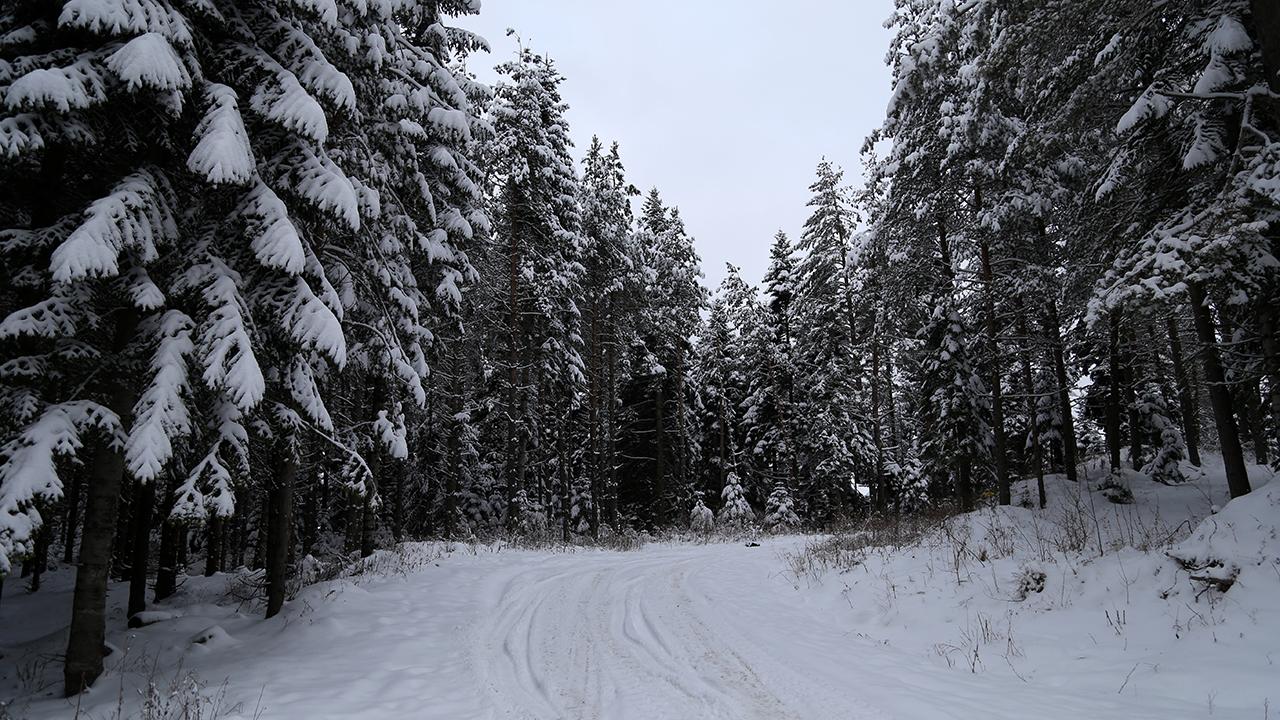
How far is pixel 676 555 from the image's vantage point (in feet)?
54.0

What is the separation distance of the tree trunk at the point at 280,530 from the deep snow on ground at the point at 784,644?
410mm

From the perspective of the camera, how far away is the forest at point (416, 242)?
249 inches

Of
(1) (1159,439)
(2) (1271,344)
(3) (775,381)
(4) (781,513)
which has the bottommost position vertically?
(4) (781,513)

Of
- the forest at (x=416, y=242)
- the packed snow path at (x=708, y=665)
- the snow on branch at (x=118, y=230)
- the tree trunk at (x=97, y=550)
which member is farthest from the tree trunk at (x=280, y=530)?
the snow on branch at (x=118, y=230)

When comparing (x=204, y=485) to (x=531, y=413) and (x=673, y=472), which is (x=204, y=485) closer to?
(x=531, y=413)

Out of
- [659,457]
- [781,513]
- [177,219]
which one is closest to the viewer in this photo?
[177,219]

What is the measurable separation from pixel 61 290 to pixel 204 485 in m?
2.46

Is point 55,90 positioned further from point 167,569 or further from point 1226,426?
point 1226,426

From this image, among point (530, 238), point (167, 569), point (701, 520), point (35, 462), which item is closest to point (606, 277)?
point (530, 238)

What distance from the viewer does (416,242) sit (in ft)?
40.1

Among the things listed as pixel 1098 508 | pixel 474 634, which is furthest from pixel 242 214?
pixel 1098 508

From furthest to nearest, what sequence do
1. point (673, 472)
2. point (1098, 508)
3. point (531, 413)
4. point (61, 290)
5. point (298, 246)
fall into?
point (673, 472) < point (531, 413) < point (1098, 508) < point (298, 246) < point (61, 290)

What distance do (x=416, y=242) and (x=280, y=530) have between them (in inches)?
233

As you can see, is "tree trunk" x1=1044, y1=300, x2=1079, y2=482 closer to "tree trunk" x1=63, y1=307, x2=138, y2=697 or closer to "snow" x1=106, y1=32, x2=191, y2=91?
"snow" x1=106, y1=32, x2=191, y2=91
